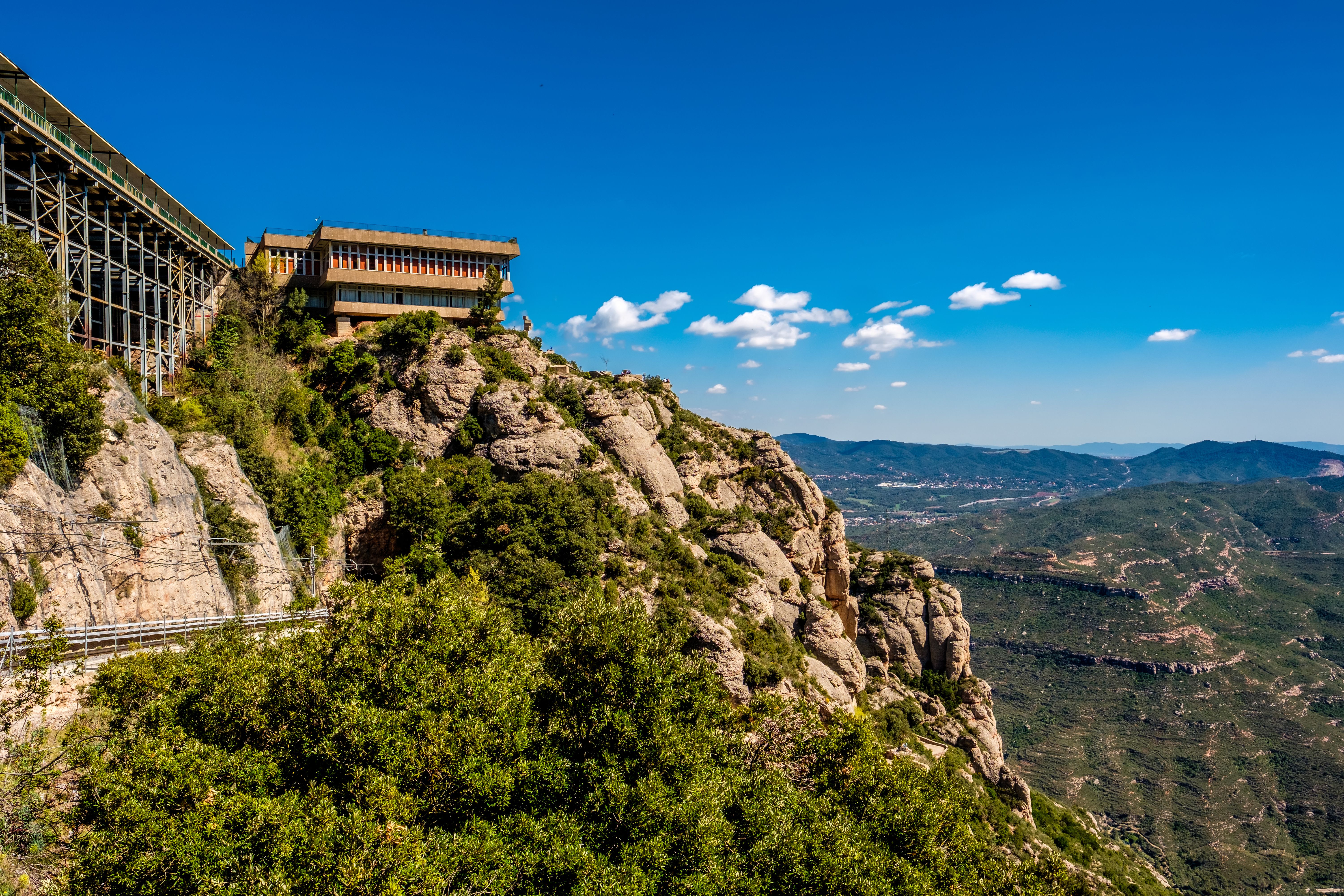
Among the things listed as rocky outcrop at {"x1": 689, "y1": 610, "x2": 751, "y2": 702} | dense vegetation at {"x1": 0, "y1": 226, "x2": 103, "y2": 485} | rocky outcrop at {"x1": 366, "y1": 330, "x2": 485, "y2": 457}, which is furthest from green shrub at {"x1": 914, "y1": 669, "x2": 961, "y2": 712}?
dense vegetation at {"x1": 0, "y1": 226, "x2": 103, "y2": 485}

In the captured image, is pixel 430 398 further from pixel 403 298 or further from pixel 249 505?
pixel 249 505

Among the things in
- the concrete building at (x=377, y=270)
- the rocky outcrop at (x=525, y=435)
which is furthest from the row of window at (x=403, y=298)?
the rocky outcrop at (x=525, y=435)

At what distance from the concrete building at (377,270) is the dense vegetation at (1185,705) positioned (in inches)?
4139

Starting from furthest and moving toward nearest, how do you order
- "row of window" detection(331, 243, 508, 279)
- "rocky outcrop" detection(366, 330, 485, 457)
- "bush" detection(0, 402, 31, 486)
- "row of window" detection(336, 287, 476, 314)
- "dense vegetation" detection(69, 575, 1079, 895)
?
"row of window" detection(336, 287, 476, 314)
"row of window" detection(331, 243, 508, 279)
"rocky outcrop" detection(366, 330, 485, 457)
"bush" detection(0, 402, 31, 486)
"dense vegetation" detection(69, 575, 1079, 895)

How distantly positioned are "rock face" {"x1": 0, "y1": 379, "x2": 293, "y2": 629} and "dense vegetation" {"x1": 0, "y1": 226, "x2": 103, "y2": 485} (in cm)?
129

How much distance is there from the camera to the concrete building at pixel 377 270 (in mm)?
55562

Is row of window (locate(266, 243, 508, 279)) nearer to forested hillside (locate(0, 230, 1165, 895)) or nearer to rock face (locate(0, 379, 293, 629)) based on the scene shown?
forested hillside (locate(0, 230, 1165, 895))

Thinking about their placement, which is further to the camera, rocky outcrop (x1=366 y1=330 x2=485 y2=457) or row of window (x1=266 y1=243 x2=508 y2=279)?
row of window (x1=266 y1=243 x2=508 y2=279)

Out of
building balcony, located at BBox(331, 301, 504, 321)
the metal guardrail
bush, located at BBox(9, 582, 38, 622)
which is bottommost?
the metal guardrail

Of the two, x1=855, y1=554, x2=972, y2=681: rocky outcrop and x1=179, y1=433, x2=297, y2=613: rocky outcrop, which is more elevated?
x1=179, y1=433, x2=297, y2=613: rocky outcrop

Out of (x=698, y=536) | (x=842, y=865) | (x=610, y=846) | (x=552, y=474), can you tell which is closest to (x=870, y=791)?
(x=842, y=865)

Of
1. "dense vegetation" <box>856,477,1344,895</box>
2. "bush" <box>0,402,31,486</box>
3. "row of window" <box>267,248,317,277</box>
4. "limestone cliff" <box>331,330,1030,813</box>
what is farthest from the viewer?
"dense vegetation" <box>856,477,1344,895</box>

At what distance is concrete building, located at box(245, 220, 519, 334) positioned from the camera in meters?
55.6

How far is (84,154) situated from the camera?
1435 inches
